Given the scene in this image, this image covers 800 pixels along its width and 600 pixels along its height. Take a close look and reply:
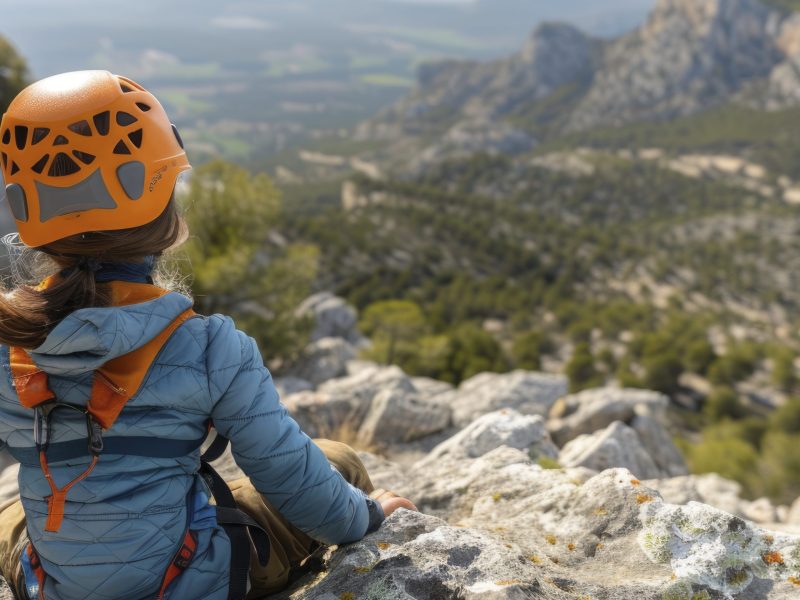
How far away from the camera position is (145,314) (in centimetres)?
221

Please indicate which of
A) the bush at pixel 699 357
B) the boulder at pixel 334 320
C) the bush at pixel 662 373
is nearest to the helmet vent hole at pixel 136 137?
the boulder at pixel 334 320

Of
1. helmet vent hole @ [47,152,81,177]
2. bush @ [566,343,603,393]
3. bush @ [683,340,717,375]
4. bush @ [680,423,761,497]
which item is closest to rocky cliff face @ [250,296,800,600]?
helmet vent hole @ [47,152,81,177]

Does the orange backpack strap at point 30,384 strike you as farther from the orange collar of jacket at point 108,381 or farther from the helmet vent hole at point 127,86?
the helmet vent hole at point 127,86

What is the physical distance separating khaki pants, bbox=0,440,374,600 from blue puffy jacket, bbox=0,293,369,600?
0.36 metres

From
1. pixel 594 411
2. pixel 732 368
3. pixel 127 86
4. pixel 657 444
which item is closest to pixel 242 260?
pixel 594 411

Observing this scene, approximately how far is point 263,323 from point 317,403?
10014mm

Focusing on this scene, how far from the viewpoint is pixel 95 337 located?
81.6 inches

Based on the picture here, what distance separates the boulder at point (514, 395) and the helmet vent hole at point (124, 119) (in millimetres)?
10749

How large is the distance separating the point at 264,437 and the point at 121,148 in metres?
1.34

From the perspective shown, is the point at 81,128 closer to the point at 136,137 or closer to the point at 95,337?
the point at 136,137

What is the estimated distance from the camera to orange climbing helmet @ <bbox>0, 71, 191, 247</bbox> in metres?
2.28

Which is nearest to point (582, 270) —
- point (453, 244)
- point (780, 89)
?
point (453, 244)

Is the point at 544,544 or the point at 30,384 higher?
the point at 30,384

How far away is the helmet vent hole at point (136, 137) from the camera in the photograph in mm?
2439
